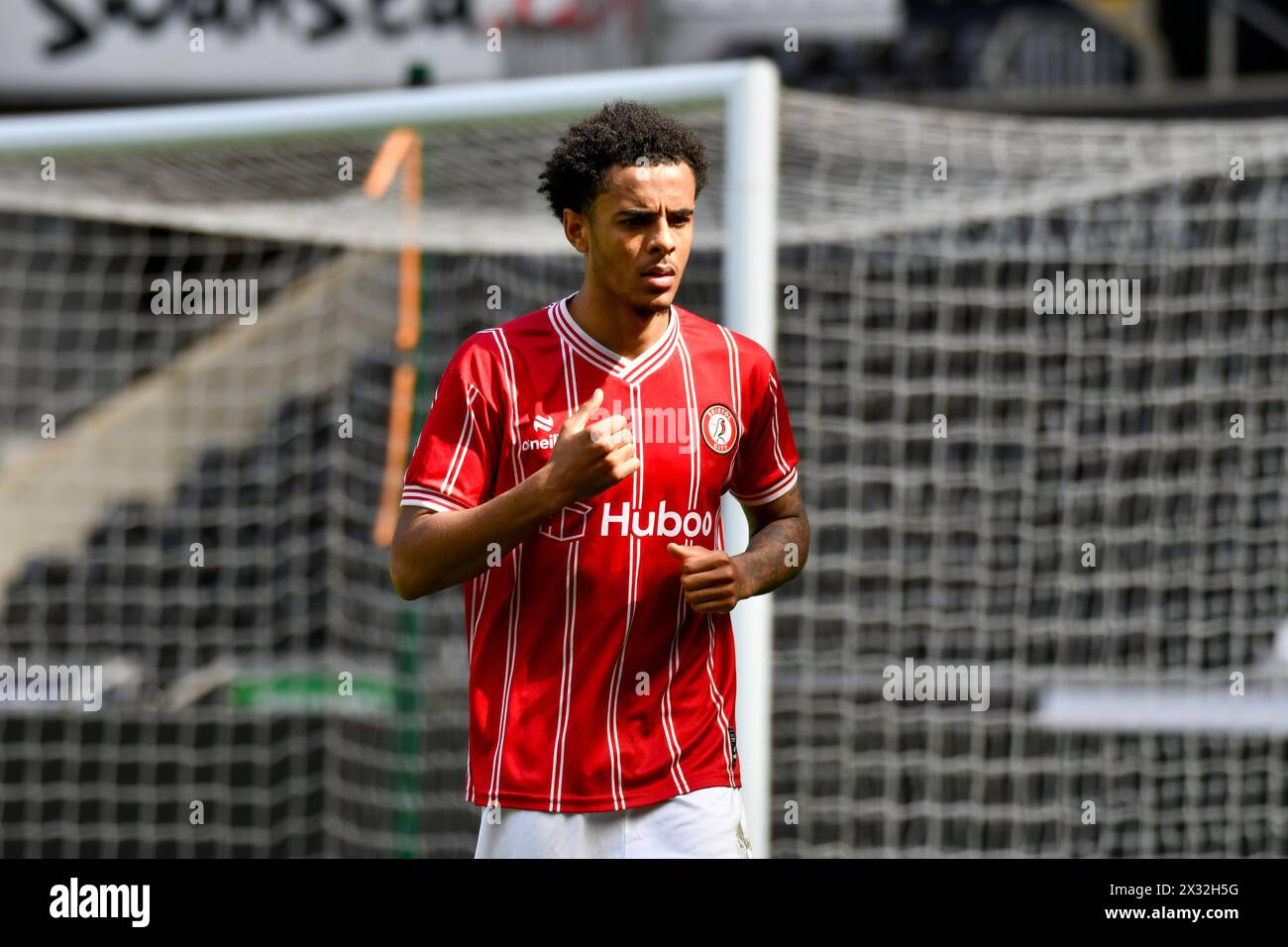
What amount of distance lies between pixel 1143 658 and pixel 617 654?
4307 mm

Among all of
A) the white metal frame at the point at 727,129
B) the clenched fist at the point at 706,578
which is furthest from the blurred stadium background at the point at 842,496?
the clenched fist at the point at 706,578

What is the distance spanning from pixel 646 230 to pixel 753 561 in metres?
0.55

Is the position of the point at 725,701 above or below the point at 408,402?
below

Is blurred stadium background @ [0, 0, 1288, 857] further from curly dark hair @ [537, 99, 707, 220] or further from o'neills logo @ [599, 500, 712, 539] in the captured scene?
o'neills logo @ [599, 500, 712, 539]

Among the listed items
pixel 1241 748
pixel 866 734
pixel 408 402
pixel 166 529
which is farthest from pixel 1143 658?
pixel 166 529

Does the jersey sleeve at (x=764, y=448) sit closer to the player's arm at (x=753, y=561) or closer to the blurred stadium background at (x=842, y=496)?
the player's arm at (x=753, y=561)

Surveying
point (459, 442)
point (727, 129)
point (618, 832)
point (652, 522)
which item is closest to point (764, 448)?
point (652, 522)

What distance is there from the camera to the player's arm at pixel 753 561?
2412 mm

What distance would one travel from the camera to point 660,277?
248 cm

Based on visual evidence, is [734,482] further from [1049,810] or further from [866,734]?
[866,734]

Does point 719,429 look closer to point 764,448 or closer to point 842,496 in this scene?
point 764,448

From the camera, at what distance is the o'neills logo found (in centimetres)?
252
